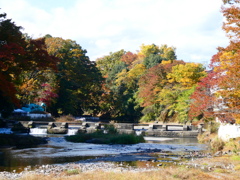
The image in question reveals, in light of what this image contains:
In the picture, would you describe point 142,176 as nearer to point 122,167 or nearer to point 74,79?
point 122,167

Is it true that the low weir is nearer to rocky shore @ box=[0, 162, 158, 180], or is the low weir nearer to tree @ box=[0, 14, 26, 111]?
tree @ box=[0, 14, 26, 111]

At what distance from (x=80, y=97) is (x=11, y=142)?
30.2 meters

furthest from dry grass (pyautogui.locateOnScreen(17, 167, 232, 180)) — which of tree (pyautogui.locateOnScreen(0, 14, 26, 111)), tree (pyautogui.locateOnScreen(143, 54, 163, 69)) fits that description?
tree (pyautogui.locateOnScreen(143, 54, 163, 69))

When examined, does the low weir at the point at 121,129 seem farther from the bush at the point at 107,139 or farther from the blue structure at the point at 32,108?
the blue structure at the point at 32,108

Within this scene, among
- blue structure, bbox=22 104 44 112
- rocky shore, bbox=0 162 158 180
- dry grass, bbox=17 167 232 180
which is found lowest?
rocky shore, bbox=0 162 158 180

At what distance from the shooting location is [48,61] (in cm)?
2680

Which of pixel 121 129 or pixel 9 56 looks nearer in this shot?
pixel 9 56

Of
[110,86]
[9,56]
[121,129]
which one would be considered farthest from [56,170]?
[110,86]

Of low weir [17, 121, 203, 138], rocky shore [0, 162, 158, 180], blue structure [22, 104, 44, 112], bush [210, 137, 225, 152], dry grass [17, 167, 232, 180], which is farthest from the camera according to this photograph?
blue structure [22, 104, 44, 112]

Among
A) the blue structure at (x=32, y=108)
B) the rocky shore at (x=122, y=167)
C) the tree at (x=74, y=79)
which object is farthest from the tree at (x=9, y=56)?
the tree at (x=74, y=79)

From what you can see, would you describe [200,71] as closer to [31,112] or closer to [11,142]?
[31,112]

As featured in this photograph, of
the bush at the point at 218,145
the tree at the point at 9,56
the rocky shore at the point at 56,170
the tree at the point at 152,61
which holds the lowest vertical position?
the rocky shore at the point at 56,170

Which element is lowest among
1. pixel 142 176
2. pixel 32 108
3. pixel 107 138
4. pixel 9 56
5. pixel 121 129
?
pixel 142 176

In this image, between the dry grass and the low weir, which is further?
the low weir
